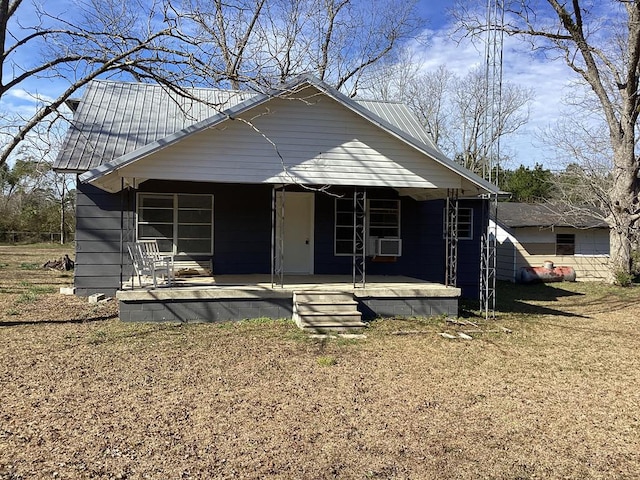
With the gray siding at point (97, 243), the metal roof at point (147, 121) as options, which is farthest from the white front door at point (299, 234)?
the gray siding at point (97, 243)

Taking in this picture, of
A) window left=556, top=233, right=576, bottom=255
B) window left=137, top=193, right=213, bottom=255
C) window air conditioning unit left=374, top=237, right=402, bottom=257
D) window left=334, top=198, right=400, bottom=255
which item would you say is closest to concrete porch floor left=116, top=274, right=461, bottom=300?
window left=137, top=193, right=213, bottom=255

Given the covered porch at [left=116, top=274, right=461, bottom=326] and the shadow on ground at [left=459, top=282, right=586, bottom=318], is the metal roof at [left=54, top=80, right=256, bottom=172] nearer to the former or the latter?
the covered porch at [left=116, top=274, right=461, bottom=326]

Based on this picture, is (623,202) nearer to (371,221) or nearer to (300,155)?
(371,221)

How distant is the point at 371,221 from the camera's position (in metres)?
12.8

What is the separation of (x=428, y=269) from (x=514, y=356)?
5827mm

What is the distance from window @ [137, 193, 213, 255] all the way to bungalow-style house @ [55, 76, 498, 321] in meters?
0.02

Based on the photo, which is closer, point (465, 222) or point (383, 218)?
point (383, 218)

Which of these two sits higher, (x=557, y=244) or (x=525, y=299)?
(x=557, y=244)

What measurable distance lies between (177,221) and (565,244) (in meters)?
15.2

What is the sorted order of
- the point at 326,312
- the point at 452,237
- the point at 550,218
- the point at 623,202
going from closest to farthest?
the point at 326,312, the point at 452,237, the point at 623,202, the point at 550,218

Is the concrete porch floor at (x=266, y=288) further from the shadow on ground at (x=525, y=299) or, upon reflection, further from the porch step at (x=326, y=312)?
the shadow on ground at (x=525, y=299)

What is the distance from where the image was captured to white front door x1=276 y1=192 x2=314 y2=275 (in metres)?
12.2

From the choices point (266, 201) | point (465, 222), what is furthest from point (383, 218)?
point (266, 201)

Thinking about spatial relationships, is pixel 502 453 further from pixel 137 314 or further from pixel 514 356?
pixel 137 314
